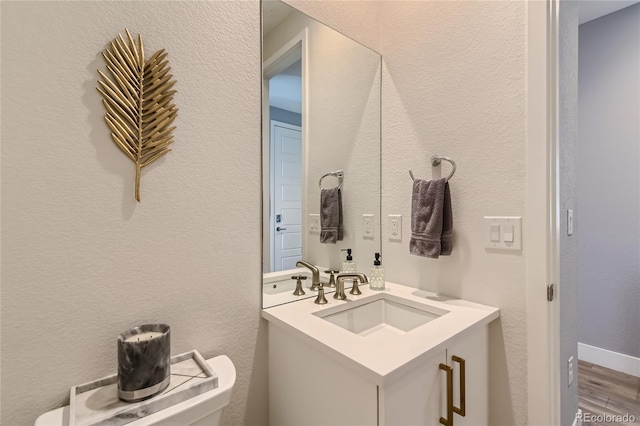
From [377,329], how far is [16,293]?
1.16 m

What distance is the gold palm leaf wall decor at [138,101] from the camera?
0.81m

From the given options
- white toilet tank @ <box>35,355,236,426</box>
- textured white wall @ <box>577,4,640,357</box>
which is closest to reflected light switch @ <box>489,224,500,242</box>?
white toilet tank @ <box>35,355,236,426</box>

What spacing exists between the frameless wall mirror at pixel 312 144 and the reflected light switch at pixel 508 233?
573 millimetres

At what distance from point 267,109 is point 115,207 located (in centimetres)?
63

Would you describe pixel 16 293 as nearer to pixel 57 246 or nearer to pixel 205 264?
pixel 57 246

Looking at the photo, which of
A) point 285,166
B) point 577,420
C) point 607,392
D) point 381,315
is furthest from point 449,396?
point 607,392

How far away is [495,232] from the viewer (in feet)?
3.61

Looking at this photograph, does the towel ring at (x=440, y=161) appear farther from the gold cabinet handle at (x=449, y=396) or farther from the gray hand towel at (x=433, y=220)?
the gold cabinet handle at (x=449, y=396)

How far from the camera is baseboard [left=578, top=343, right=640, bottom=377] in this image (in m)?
2.05

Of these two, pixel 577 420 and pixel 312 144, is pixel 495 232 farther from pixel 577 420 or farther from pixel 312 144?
pixel 577 420

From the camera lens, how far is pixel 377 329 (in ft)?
4.13

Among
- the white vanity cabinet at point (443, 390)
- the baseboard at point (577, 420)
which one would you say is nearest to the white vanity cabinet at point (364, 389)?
the white vanity cabinet at point (443, 390)

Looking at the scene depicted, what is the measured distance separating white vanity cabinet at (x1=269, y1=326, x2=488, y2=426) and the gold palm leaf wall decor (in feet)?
2.35

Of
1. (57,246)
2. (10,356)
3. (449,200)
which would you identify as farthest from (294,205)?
(10,356)
